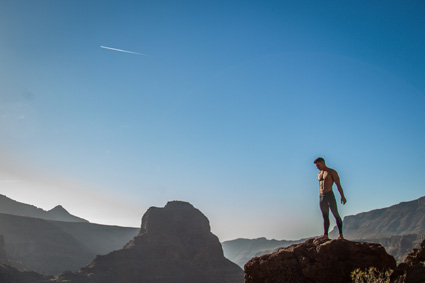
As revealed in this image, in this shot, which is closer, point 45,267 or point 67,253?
point 45,267

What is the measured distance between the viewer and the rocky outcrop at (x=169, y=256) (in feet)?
252

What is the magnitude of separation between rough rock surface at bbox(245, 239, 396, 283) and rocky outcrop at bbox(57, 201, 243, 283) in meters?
75.3

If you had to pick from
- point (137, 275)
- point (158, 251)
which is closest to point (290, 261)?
point (137, 275)

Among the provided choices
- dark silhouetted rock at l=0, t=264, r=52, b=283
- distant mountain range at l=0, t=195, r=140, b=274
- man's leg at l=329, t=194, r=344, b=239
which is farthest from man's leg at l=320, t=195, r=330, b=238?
distant mountain range at l=0, t=195, r=140, b=274

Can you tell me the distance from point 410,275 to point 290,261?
258 centimetres

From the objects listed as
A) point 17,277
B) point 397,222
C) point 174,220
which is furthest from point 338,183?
point 397,222

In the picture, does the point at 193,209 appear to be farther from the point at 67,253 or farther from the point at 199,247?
the point at 67,253

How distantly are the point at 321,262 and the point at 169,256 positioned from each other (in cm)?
9369

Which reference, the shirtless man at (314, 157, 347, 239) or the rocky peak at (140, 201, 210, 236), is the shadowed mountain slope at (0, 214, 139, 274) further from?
the shirtless man at (314, 157, 347, 239)

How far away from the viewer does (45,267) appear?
342 feet

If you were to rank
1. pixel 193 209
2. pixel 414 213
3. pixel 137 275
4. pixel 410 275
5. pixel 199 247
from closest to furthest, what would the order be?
pixel 410 275 < pixel 137 275 < pixel 199 247 < pixel 193 209 < pixel 414 213

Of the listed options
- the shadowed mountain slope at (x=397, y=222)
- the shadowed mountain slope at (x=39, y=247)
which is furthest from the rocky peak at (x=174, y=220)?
the shadowed mountain slope at (x=397, y=222)

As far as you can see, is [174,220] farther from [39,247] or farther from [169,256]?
[39,247]

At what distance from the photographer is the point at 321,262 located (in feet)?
22.8
